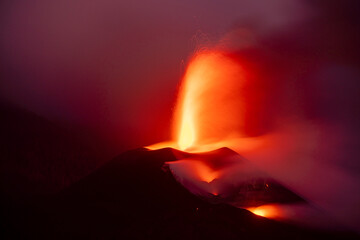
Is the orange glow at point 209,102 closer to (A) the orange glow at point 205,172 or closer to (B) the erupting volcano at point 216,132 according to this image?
(B) the erupting volcano at point 216,132

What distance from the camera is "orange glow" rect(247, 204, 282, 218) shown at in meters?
6.41

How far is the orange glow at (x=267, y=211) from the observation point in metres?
6.41

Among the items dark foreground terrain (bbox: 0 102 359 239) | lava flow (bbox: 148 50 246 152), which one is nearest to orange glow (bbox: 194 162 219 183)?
dark foreground terrain (bbox: 0 102 359 239)

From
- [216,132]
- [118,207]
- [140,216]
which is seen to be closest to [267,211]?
[140,216]

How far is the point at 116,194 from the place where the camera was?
22.1ft

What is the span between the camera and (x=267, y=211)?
6566 mm

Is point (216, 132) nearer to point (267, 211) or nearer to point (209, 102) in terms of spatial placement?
point (209, 102)

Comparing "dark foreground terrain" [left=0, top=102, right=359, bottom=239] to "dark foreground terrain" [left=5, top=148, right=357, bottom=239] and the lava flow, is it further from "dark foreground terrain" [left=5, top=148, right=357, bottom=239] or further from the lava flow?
the lava flow

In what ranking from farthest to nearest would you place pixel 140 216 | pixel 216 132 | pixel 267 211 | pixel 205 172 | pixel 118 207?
pixel 216 132 < pixel 205 172 < pixel 267 211 < pixel 118 207 < pixel 140 216

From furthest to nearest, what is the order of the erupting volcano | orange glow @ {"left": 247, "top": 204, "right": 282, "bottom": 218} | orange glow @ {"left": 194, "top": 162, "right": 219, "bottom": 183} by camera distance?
orange glow @ {"left": 194, "top": 162, "right": 219, "bottom": 183} < the erupting volcano < orange glow @ {"left": 247, "top": 204, "right": 282, "bottom": 218}

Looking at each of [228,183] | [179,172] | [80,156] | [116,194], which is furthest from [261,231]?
[80,156]

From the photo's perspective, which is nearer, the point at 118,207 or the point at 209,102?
the point at 118,207

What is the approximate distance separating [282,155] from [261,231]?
4.88 meters

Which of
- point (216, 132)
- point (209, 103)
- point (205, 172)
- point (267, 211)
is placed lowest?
point (267, 211)
